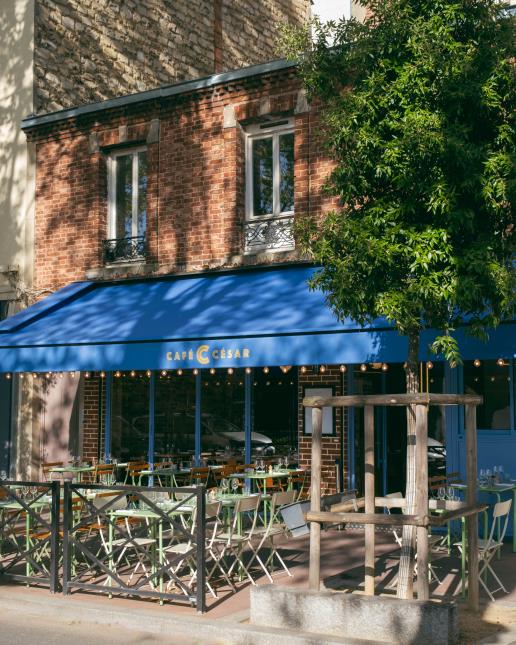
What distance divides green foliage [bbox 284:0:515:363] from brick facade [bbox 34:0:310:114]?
22.4 feet

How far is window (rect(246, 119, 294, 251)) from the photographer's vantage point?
13.8 metres

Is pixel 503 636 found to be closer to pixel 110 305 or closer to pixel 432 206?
pixel 432 206

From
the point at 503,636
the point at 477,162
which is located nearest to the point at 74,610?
the point at 503,636

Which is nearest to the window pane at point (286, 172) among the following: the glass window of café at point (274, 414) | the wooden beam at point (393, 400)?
the glass window of café at point (274, 414)

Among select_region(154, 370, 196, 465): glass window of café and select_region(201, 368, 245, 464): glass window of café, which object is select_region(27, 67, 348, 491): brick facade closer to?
select_region(201, 368, 245, 464): glass window of café

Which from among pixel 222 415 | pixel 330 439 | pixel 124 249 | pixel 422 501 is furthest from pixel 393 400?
pixel 124 249

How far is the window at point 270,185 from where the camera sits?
13.8 m

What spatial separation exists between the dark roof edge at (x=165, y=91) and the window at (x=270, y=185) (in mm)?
808

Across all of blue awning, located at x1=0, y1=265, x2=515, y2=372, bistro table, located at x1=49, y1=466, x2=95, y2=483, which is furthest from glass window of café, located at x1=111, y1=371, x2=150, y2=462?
blue awning, located at x1=0, y1=265, x2=515, y2=372

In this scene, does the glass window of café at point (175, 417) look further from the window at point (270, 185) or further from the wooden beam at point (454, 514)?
the wooden beam at point (454, 514)

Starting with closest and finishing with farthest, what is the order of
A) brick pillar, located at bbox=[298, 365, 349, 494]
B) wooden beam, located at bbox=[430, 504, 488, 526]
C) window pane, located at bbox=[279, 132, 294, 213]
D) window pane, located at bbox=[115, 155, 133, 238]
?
wooden beam, located at bbox=[430, 504, 488, 526] → brick pillar, located at bbox=[298, 365, 349, 494] → window pane, located at bbox=[279, 132, 294, 213] → window pane, located at bbox=[115, 155, 133, 238]

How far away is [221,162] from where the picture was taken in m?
14.2

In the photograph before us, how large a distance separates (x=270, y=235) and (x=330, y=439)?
3.17 metres

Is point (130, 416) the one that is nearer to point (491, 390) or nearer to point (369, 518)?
point (491, 390)
